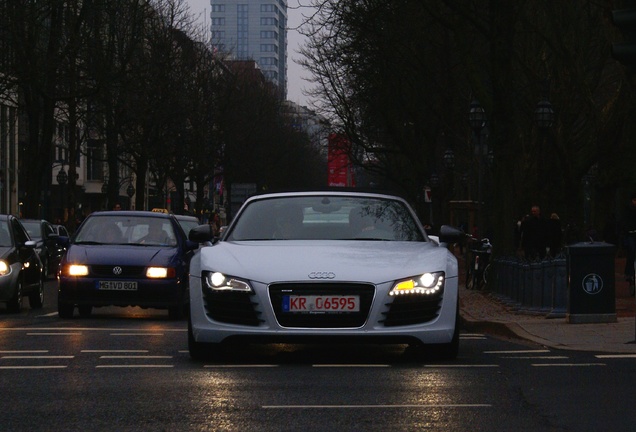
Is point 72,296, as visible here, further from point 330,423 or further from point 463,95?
point 463,95

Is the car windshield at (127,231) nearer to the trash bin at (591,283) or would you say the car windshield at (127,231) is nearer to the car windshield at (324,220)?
the trash bin at (591,283)

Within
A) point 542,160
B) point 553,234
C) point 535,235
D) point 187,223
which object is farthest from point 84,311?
point 542,160

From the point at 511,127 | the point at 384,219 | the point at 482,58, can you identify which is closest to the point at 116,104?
the point at 482,58

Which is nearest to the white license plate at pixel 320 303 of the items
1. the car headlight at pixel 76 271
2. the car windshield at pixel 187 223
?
the car headlight at pixel 76 271

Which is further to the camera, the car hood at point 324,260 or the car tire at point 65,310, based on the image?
the car tire at point 65,310

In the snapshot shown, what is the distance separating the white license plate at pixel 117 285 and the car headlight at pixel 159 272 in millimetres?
269

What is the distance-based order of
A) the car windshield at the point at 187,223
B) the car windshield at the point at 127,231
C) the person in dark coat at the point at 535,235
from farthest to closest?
1. the car windshield at the point at 187,223
2. the person in dark coat at the point at 535,235
3. the car windshield at the point at 127,231

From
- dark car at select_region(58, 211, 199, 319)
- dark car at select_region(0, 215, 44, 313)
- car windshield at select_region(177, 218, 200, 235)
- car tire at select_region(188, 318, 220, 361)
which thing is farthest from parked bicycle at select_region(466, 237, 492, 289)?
car tire at select_region(188, 318, 220, 361)

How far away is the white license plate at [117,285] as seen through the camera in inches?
828

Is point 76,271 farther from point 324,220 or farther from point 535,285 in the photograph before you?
point 324,220

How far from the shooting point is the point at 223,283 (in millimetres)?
12250

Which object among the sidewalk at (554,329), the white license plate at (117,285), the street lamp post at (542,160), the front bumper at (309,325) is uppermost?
the street lamp post at (542,160)

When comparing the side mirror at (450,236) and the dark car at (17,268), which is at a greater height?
the side mirror at (450,236)

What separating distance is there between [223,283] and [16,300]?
11.3m
